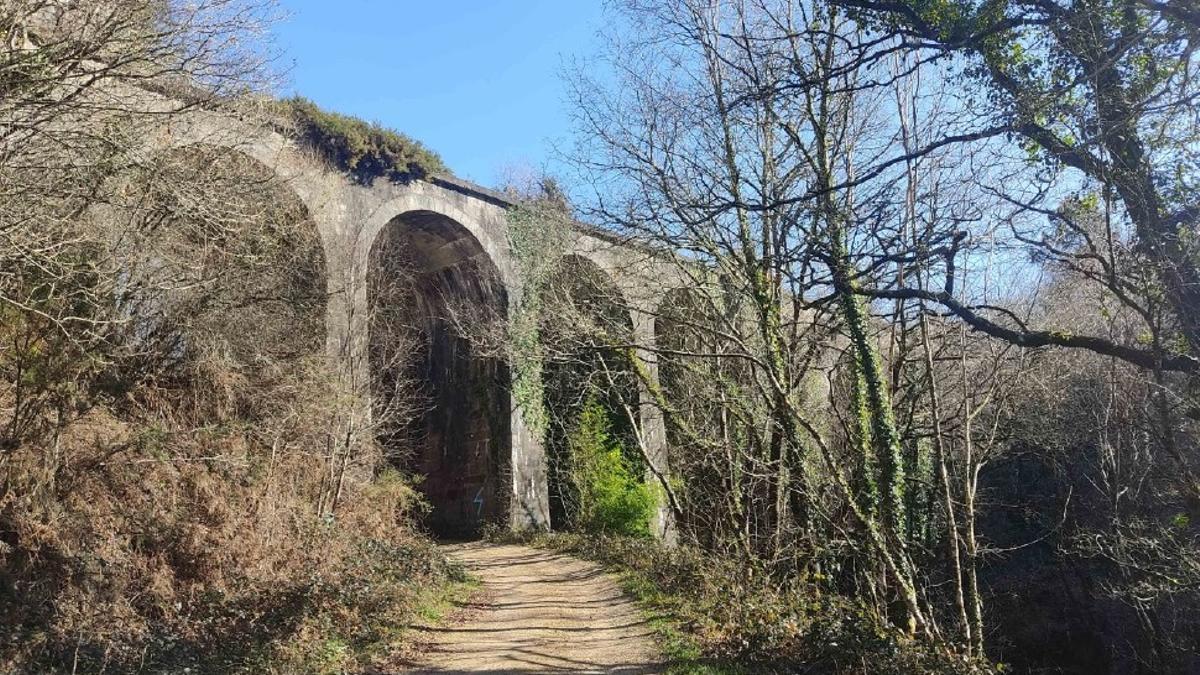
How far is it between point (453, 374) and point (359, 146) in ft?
20.3

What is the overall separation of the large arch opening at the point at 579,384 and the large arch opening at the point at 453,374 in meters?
1.17

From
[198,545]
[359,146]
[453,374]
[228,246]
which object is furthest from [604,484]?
[198,545]

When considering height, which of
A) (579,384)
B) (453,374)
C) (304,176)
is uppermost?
(304,176)

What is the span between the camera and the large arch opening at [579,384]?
1323 centimetres

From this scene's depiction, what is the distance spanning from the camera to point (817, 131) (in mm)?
9477

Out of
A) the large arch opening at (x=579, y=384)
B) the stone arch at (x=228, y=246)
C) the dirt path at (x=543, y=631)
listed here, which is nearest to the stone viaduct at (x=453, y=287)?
the large arch opening at (x=579, y=384)

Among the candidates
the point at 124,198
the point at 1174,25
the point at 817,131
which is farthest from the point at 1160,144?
the point at 124,198

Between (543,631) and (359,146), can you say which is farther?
(359,146)

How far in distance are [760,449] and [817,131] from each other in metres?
4.29

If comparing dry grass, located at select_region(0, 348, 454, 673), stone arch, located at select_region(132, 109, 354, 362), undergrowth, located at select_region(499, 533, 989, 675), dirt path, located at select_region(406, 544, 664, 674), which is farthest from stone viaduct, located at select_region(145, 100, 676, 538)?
undergrowth, located at select_region(499, 533, 989, 675)

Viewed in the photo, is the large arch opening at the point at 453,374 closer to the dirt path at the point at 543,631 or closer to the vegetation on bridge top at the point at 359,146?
the vegetation on bridge top at the point at 359,146

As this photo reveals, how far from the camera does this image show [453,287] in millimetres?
18969

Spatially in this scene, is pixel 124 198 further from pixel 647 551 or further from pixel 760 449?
pixel 647 551

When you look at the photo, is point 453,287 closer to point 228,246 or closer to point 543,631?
point 228,246
